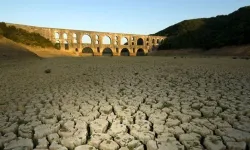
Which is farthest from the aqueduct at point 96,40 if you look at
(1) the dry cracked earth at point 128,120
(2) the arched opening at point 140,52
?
(1) the dry cracked earth at point 128,120

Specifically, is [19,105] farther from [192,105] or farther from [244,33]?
[244,33]

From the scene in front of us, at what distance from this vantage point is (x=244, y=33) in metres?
24.4

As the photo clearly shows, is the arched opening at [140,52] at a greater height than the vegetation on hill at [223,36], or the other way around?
the vegetation on hill at [223,36]

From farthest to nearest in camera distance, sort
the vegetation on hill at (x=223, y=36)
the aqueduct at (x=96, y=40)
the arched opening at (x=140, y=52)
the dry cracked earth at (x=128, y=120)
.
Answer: the arched opening at (x=140, y=52), the aqueduct at (x=96, y=40), the vegetation on hill at (x=223, y=36), the dry cracked earth at (x=128, y=120)

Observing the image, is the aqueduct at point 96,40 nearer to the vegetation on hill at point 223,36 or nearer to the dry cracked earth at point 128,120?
the vegetation on hill at point 223,36

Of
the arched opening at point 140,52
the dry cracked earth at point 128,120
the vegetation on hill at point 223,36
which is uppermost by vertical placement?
the vegetation on hill at point 223,36

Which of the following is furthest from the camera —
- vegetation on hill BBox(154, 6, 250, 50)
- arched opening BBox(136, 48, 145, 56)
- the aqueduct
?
arched opening BBox(136, 48, 145, 56)

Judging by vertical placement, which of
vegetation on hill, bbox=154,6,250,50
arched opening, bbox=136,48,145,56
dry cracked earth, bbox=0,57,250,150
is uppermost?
vegetation on hill, bbox=154,6,250,50

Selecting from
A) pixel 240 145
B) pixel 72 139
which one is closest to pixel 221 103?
pixel 240 145

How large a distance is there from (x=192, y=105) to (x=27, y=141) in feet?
7.21

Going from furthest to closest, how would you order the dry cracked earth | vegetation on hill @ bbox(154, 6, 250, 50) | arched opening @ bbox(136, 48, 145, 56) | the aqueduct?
arched opening @ bbox(136, 48, 145, 56) < the aqueduct < vegetation on hill @ bbox(154, 6, 250, 50) < the dry cracked earth

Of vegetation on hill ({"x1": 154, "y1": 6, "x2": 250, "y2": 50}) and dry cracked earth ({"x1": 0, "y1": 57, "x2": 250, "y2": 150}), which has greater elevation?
vegetation on hill ({"x1": 154, "y1": 6, "x2": 250, "y2": 50})

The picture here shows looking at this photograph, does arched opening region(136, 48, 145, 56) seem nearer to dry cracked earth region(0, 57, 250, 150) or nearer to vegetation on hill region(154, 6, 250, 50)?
vegetation on hill region(154, 6, 250, 50)

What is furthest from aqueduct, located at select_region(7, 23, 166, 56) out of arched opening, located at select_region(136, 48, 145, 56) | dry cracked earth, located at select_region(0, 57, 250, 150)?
dry cracked earth, located at select_region(0, 57, 250, 150)
